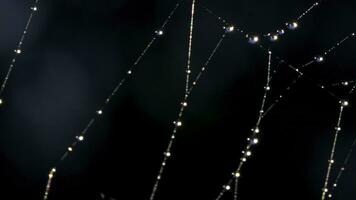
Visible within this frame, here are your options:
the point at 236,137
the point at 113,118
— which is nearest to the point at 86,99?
the point at 113,118

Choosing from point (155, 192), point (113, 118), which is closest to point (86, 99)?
point (113, 118)

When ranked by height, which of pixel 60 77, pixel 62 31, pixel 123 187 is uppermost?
pixel 62 31

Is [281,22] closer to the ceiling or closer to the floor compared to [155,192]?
closer to the ceiling

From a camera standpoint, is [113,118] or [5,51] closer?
[5,51]

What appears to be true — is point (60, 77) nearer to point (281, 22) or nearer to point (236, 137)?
point (236, 137)

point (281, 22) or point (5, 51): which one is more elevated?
point (281, 22)

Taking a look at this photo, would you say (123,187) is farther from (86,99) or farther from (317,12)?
(317,12)
